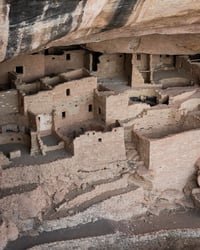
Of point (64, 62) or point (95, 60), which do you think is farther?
point (95, 60)

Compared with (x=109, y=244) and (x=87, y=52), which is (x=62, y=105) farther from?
(x=109, y=244)

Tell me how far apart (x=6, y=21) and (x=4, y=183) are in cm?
443

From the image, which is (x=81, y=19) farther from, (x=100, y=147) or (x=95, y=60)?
(x=95, y=60)

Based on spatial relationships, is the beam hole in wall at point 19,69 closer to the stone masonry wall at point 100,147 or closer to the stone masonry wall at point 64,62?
the stone masonry wall at point 64,62

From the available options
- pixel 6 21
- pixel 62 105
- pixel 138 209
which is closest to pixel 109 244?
pixel 138 209

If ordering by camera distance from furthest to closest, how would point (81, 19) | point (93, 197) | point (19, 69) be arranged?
point (19, 69)
point (93, 197)
point (81, 19)

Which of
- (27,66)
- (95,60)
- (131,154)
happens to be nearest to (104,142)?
(131,154)

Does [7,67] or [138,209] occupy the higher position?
[7,67]

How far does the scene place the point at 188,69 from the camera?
15.9m

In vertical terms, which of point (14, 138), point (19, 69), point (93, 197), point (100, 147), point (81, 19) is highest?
point (81, 19)

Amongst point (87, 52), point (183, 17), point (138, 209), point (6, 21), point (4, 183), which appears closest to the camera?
point (6, 21)

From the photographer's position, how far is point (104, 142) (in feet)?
44.0

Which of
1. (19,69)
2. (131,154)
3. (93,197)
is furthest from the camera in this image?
(19,69)

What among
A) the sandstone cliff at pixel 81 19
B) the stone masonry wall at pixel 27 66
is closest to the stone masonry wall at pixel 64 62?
the stone masonry wall at pixel 27 66
